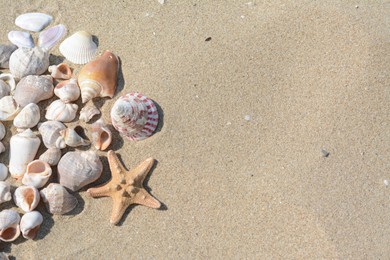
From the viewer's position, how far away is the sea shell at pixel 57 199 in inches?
109

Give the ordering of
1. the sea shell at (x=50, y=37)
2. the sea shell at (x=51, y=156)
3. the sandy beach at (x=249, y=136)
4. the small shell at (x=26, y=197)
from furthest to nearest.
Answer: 1. the sea shell at (x=50, y=37)
2. the sea shell at (x=51, y=156)
3. the small shell at (x=26, y=197)
4. the sandy beach at (x=249, y=136)

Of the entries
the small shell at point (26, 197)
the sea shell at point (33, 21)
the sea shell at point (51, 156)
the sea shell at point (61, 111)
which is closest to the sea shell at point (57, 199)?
the small shell at point (26, 197)

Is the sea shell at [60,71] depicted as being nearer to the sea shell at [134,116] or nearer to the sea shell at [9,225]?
the sea shell at [134,116]

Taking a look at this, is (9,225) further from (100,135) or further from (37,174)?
(100,135)

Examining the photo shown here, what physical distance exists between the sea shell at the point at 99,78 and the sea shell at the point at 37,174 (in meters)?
0.50

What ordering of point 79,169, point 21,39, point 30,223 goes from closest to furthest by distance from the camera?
point 30,223 → point 79,169 → point 21,39

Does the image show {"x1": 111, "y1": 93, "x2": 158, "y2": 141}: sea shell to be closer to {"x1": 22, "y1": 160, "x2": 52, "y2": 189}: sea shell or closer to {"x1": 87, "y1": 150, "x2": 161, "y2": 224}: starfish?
{"x1": 87, "y1": 150, "x2": 161, "y2": 224}: starfish

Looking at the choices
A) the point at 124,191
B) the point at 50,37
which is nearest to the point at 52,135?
the point at 124,191

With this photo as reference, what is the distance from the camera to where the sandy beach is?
267 cm

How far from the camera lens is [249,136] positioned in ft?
9.45

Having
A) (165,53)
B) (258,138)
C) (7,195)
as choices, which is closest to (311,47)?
(258,138)

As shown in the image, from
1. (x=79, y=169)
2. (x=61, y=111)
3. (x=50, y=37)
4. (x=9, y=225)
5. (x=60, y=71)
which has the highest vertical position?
(x=50, y=37)

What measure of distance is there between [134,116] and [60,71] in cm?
72

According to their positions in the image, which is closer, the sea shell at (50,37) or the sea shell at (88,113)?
the sea shell at (88,113)
